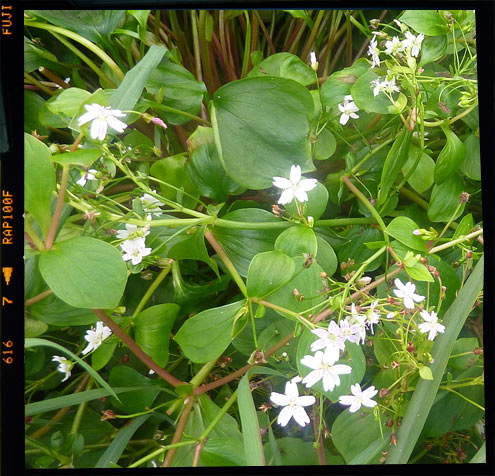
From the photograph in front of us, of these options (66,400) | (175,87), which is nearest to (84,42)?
(175,87)

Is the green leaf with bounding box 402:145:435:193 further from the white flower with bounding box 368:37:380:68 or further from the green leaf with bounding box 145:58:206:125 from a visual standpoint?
the green leaf with bounding box 145:58:206:125

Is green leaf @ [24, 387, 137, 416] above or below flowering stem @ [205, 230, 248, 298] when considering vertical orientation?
below

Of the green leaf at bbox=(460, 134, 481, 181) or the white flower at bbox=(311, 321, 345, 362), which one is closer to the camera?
the white flower at bbox=(311, 321, 345, 362)

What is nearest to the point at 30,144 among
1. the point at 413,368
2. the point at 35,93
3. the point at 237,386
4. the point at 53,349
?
the point at 35,93

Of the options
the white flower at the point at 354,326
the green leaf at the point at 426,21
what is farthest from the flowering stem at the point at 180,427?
the green leaf at the point at 426,21

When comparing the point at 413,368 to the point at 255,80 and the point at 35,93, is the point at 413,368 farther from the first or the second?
the point at 35,93

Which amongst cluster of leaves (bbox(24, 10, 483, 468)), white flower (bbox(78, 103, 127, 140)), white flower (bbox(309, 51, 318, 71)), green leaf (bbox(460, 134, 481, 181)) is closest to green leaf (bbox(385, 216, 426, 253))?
Answer: cluster of leaves (bbox(24, 10, 483, 468))

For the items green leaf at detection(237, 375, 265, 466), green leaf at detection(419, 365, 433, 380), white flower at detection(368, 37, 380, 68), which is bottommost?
green leaf at detection(237, 375, 265, 466)
